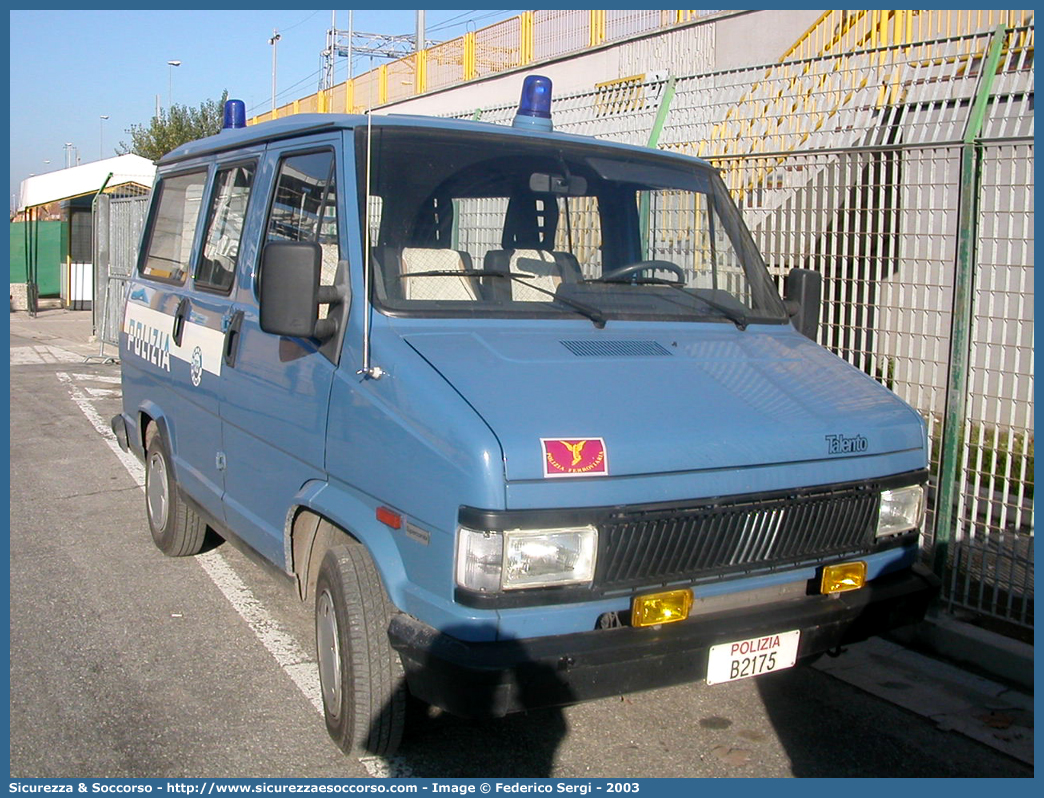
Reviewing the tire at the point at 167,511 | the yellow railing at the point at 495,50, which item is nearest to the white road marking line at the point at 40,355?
the yellow railing at the point at 495,50

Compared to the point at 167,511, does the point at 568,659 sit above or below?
above

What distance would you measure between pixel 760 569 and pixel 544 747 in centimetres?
110

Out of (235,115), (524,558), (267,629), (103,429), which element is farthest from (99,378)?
(524,558)

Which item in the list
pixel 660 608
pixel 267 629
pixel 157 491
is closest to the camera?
pixel 660 608

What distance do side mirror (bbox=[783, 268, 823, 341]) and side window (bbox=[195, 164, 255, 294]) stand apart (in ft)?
8.51

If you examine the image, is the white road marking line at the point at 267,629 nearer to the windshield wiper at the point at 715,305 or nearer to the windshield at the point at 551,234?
the windshield at the point at 551,234

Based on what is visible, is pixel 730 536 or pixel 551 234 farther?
pixel 551 234

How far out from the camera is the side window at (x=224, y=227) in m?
5.05

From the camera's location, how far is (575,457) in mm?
3279

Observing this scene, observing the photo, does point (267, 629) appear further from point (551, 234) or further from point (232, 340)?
point (551, 234)

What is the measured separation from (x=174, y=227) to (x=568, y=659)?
157 inches

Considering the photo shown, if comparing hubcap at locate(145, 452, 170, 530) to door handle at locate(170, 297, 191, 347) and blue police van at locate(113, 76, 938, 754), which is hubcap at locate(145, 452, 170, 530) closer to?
door handle at locate(170, 297, 191, 347)

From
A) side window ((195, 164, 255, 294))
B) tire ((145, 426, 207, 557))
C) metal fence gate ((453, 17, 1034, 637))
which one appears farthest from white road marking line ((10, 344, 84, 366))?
metal fence gate ((453, 17, 1034, 637))

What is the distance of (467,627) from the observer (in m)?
3.25
